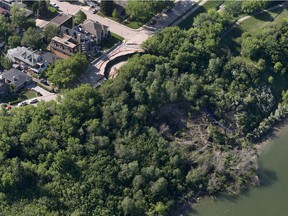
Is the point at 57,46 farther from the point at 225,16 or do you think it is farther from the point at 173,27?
the point at 225,16

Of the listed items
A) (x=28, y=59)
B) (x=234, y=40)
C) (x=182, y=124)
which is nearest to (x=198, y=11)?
(x=234, y=40)

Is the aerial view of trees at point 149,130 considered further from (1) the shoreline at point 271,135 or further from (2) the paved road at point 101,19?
(2) the paved road at point 101,19

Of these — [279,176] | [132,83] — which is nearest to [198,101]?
[132,83]

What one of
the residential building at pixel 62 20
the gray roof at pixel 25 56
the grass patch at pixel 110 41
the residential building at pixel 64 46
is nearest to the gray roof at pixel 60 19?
the residential building at pixel 62 20

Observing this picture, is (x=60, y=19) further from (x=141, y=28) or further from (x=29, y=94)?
(x=29, y=94)

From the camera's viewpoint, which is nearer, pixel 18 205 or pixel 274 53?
pixel 18 205
